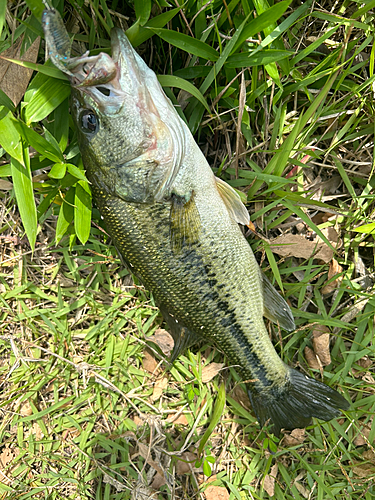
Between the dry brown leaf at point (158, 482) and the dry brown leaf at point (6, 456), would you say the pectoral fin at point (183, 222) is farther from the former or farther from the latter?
the dry brown leaf at point (6, 456)

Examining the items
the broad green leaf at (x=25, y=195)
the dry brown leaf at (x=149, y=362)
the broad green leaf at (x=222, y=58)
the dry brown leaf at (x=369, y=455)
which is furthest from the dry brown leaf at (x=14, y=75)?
the dry brown leaf at (x=369, y=455)

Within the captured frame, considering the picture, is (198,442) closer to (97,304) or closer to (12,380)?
(97,304)

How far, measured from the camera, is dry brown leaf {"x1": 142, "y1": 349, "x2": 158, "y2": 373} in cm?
267

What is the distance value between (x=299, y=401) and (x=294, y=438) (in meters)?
0.42

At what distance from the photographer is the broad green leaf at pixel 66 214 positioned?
7.11 feet

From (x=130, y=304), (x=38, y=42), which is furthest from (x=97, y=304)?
(x=38, y=42)

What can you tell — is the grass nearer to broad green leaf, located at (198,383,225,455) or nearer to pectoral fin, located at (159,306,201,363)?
broad green leaf, located at (198,383,225,455)

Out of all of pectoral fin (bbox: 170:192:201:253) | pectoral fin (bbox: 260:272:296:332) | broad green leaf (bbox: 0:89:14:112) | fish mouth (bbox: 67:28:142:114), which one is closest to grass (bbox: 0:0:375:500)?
pectoral fin (bbox: 260:272:296:332)

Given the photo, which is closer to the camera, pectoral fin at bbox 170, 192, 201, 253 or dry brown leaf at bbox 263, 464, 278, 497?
pectoral fin at bbox 170, 192, 201, 253

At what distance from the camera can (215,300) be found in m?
2.07

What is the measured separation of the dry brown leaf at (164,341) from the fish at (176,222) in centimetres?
28

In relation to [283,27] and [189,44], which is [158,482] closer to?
[189,44]

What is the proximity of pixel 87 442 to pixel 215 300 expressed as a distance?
1.77 metres

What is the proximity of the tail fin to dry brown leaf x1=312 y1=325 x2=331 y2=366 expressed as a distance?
0.22m
